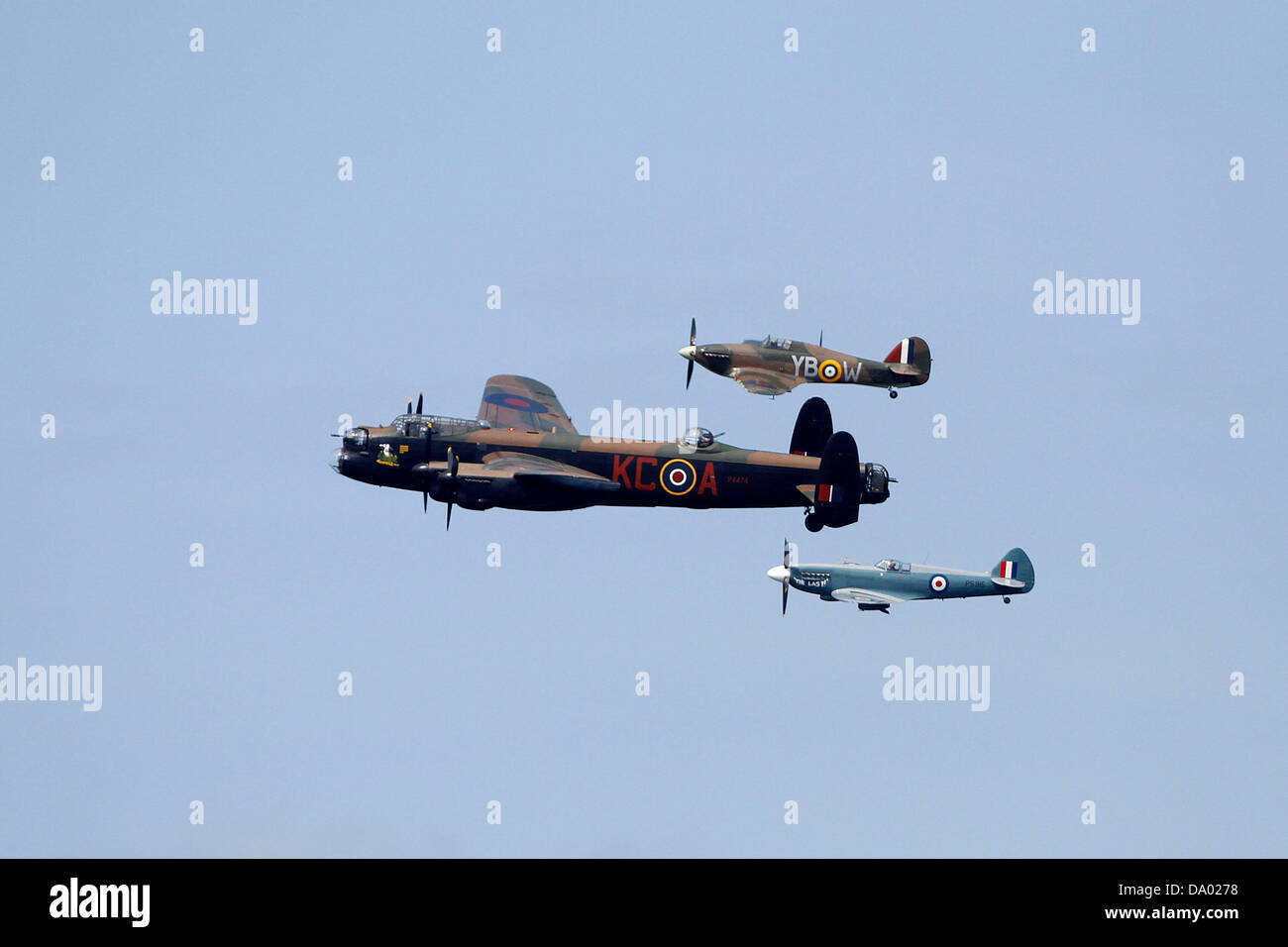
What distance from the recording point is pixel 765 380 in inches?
3831

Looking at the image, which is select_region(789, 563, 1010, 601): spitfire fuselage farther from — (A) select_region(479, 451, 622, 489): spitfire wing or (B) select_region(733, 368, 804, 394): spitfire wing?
(A) select_region(479, 451, 622, 489): spitfire wing

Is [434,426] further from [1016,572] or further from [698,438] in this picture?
[1016,572]

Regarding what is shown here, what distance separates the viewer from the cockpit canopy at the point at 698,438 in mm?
89938

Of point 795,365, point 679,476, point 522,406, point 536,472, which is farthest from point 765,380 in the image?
point 536,472

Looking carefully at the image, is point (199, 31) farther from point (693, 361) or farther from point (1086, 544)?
point (1086, 544)

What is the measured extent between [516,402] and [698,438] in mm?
11368

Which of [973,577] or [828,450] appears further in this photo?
[973,577]

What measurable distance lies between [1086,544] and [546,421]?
864 inches

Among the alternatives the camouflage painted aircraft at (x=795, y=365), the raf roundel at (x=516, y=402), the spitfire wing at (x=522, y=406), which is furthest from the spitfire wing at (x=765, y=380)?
the raf roundel at (x=516, y=402)

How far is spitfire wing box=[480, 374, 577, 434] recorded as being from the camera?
96.9 metres

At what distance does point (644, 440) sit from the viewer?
90500 millimetres

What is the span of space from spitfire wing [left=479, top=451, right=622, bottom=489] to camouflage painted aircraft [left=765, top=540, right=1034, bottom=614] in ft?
31.9

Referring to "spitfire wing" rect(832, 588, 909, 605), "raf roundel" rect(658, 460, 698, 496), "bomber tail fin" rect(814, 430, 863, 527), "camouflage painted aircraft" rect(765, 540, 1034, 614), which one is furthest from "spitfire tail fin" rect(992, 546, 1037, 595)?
"raf roundel" rect(658, 460, 698, 496)
